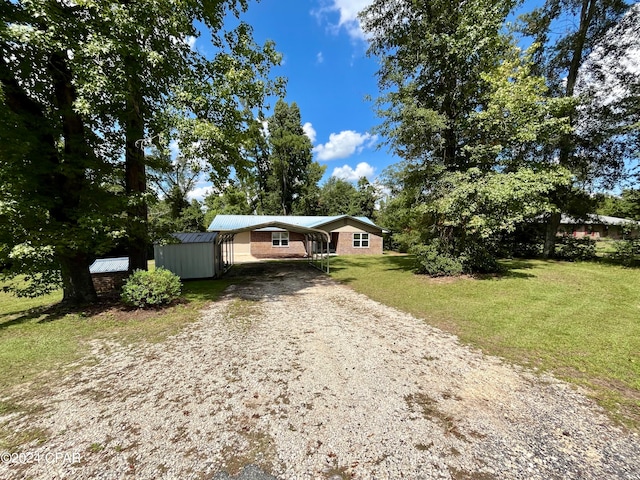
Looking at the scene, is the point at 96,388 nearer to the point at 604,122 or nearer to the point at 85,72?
the point at 85,72

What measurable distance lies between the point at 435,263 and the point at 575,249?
40.5ft

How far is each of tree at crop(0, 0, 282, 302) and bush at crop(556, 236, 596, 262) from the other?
20145mm

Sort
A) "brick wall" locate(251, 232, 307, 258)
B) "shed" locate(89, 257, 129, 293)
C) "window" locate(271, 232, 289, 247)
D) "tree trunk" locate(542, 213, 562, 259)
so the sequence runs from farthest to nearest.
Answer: "window" locate(271, 232, 289, 247) → "brick wall" locate(251, 232, 307, 258) → "tree trunk" locate(542, 213, 562, 259) → "shed" locate(89, 257, 129, 293)

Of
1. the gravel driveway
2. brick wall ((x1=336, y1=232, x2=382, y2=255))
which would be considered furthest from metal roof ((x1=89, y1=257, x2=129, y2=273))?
brick wall ((x1=336, y1=232, x2=382, y2=255))

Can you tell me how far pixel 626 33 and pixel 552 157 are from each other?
6.86 m

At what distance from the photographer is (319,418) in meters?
3.13

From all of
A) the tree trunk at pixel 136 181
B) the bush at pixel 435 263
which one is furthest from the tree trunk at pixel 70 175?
the bush at pixel 435 263

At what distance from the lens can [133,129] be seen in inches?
313

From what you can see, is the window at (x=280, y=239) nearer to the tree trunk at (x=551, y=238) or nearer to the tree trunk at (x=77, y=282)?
the tree trunk at (x=77, y=282)

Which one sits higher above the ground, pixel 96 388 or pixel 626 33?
pixel 626 33

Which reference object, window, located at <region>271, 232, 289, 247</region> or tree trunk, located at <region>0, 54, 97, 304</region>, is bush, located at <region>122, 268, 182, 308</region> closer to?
tree trunk, located at <region>0, 54, 97, 304</region>

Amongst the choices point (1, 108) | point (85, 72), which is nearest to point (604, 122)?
point (85, 72)

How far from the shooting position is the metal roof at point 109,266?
36.5 ft

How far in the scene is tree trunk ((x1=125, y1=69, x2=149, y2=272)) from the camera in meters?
7.52
